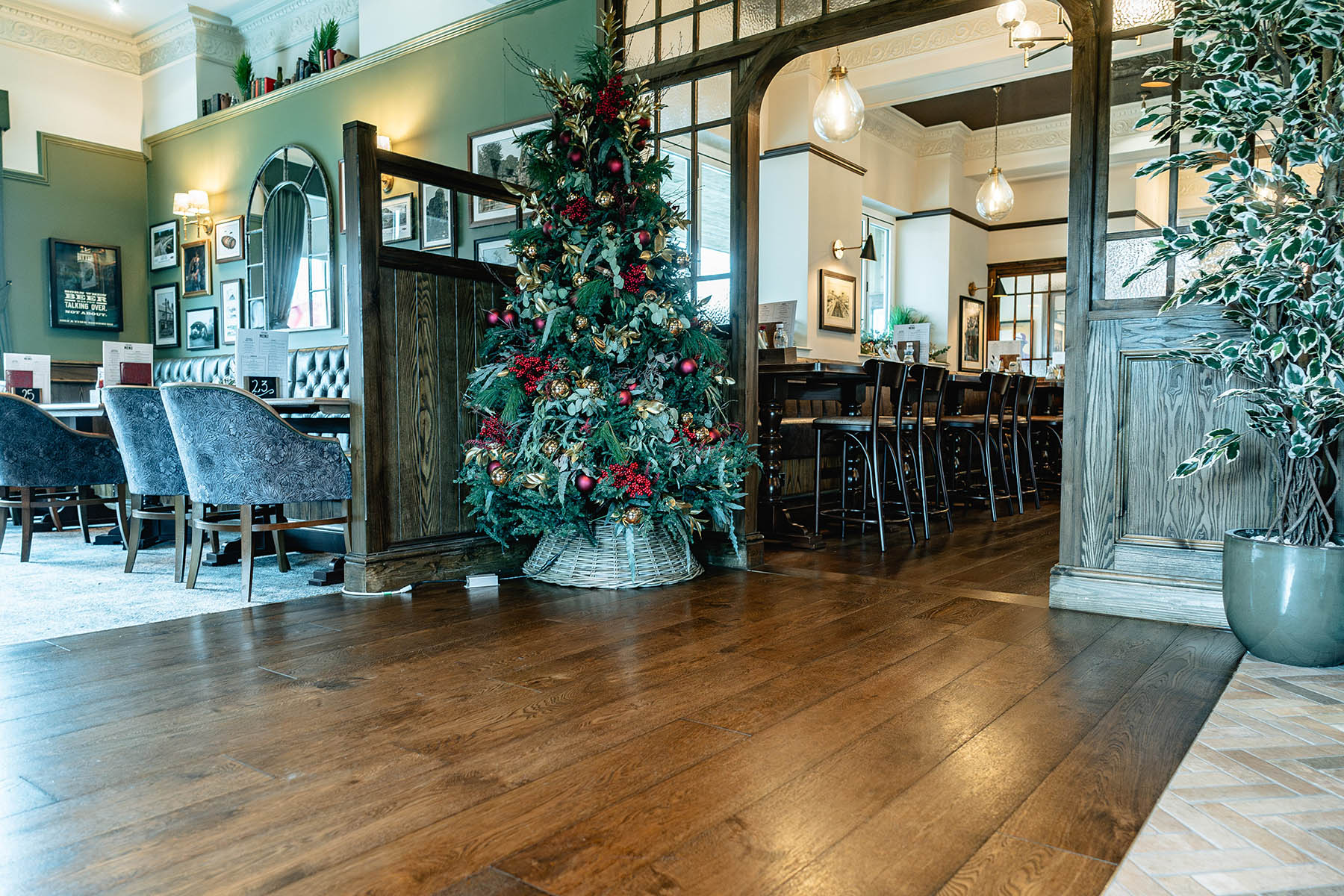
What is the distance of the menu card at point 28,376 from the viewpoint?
5176 millimetres

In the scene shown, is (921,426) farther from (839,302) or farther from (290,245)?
(290,245)

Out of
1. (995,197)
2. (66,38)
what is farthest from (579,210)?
(66,38)

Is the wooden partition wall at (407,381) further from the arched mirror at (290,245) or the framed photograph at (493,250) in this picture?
the arched mirror at (290,245)

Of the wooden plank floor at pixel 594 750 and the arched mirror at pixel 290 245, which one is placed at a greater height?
the arched mirror at pixel 290 245

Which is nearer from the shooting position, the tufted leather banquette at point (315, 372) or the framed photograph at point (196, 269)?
the tufted leather banquette at point (315, 372)

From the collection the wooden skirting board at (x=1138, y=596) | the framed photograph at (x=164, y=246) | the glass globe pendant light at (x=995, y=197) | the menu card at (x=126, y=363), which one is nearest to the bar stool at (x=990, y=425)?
the glass globe pendant light at (x=995, y=197)

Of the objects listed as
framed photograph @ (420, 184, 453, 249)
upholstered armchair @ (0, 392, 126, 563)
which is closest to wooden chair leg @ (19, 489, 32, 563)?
upholstered armchair @ (0, 392, 126, 563)

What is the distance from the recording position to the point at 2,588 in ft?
11.5

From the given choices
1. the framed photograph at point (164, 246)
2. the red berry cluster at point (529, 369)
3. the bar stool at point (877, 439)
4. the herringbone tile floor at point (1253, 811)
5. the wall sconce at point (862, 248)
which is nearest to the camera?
the herringbone tile floor at point (1253, 811)

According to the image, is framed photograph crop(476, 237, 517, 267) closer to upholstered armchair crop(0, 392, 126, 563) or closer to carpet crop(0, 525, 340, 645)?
carpet crop(0, 525, 340, 645)

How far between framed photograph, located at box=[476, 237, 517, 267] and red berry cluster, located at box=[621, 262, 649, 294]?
1872 millimetres

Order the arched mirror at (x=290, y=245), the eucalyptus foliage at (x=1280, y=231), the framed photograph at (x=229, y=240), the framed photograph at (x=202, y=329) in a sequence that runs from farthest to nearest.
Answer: the framed photograph at (x=202, y=329) → the framed photograph at (x=229, y=240) → the arched mirror at (x=290, y=245) → the eucalyptus foliage at (x=1280, y=231)

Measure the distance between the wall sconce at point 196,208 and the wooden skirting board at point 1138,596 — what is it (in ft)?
23.8

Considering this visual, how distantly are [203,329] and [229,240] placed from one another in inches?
33.2
